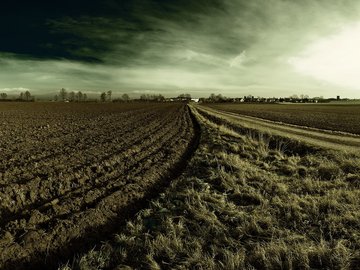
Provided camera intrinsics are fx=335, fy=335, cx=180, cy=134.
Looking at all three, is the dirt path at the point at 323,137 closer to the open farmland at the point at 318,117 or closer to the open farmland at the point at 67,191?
the open farmland at the point at 318,117

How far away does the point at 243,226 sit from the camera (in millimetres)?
7098

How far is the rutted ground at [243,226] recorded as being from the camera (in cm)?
573

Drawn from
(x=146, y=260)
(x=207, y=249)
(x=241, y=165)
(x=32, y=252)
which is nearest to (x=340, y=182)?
(x=241, y=165)

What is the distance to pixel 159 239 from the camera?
21.1 feet

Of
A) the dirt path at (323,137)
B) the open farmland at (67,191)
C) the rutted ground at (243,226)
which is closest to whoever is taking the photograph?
the rutted ground at (243,226)

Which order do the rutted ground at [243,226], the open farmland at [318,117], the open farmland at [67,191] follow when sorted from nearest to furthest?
the rutted ground at [243,226] < the open farmland at [67,191] < the open farmland at [318,117]

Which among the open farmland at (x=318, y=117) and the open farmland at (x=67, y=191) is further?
the open farmland at (x=318, y=117)

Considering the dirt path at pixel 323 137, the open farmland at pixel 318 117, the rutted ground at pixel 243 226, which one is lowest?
the open farmland at pixel 318 117

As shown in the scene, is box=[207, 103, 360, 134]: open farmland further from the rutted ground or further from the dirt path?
the rutted ground

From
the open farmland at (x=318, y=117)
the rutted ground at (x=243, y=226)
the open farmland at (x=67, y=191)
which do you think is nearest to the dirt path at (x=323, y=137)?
the open farmland at (x=318, y=117)

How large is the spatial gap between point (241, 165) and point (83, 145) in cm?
799

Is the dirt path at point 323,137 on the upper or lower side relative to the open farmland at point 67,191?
lower

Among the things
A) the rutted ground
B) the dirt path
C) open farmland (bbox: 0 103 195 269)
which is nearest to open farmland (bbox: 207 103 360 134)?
the dirt path

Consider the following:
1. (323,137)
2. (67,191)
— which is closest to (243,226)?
(67,191)
